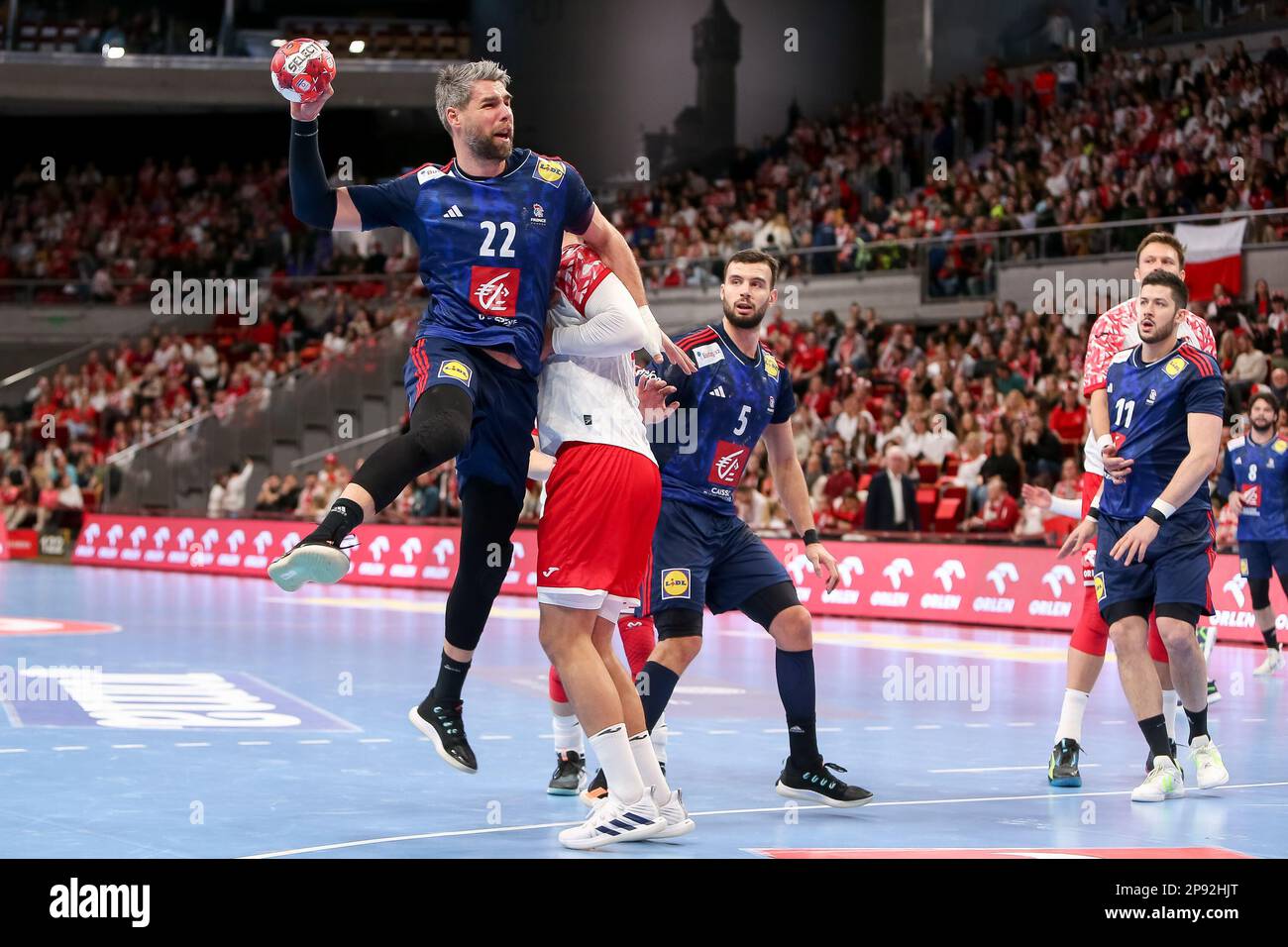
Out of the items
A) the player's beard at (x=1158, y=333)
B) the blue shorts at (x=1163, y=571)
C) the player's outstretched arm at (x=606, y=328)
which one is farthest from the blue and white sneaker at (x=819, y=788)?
the player's beard at (x=1158, y=333)

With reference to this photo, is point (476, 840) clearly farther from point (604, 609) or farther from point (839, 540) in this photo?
point (839, 540)

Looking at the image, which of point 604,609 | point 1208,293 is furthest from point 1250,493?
point 604,609

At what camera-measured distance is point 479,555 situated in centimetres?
658

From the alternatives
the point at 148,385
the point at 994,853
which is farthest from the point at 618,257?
the point at 148,385

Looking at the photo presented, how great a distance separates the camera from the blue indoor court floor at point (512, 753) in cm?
659

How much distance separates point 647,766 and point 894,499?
13208mm

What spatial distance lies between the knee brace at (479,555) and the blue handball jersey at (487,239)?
528 mm

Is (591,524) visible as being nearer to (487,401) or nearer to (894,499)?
(487,401)

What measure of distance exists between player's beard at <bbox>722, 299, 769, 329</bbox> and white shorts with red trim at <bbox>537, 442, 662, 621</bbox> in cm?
155

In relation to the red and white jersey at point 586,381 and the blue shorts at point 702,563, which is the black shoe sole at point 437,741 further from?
the blue shorts at point 702,563

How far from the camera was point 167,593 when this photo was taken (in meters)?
21.8

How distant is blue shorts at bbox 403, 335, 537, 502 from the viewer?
627 cm

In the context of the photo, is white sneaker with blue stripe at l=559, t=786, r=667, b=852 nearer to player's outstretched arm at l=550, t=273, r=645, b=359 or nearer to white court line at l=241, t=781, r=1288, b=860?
white court line at l=241, t=781, r=1288, b=860
